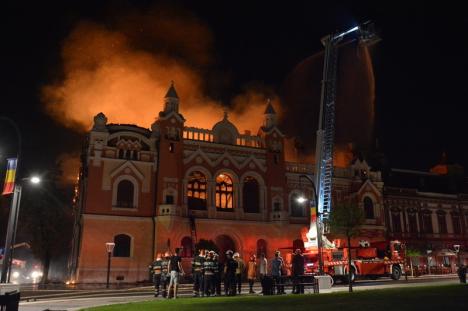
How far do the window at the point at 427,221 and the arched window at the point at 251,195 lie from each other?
21743 mm

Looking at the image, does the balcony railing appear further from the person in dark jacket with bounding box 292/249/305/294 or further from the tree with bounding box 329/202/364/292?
the person in dark jacket with bounding box 292/249/305/294

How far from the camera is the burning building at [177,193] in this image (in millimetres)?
36625

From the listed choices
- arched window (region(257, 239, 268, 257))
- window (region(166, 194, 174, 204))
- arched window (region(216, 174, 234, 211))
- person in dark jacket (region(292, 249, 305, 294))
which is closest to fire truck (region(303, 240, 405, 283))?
person in dark jacket (region(292, 249, 305, 294))

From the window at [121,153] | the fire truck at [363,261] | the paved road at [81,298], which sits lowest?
the paved road at [81,298]

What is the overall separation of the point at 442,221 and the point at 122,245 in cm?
3708

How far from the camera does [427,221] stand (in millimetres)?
52062

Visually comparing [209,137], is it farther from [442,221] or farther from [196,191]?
[442,221]

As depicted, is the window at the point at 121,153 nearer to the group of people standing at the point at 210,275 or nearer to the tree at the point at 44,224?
the tree at the point at 44,224

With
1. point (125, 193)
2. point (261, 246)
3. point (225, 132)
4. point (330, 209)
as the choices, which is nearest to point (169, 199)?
point (125, 193)

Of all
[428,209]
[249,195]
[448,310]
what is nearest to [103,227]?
[249,195]

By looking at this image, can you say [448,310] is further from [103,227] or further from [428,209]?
[428,209]

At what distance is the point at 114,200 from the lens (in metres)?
37.3

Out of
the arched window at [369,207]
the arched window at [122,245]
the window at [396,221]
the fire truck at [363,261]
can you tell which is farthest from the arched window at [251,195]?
the window at [396,221]

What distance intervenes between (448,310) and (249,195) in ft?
107
